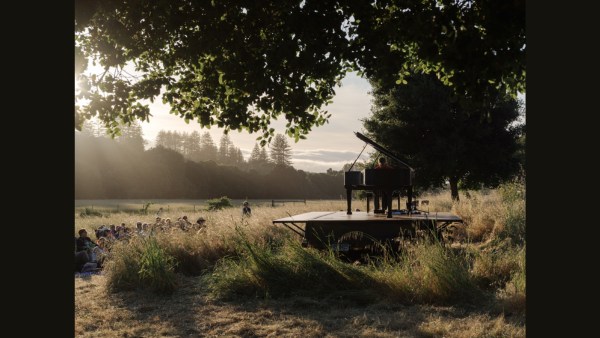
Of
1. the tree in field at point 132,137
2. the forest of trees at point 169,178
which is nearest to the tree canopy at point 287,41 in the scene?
the forest of trees at point 169,178

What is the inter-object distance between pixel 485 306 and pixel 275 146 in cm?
9214

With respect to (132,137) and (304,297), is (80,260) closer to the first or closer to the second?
(304,297)

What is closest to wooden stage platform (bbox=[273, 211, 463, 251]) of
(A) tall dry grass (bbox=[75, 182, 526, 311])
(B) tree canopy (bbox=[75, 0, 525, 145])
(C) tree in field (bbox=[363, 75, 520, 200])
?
(A) tall dry grass (bbox=[75, 182, 526, 311])

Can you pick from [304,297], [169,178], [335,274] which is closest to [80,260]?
[304,297]

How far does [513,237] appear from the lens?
1136cm

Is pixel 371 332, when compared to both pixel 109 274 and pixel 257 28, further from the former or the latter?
pixel 109 274

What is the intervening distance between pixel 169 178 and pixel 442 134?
43.7 meters

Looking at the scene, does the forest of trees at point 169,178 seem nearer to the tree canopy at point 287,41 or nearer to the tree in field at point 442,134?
the tree in field at point 442,134

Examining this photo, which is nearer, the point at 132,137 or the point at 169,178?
the point at 169,178

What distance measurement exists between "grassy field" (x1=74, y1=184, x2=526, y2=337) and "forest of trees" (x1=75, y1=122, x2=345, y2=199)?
5027 centimetres

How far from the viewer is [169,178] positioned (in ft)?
200

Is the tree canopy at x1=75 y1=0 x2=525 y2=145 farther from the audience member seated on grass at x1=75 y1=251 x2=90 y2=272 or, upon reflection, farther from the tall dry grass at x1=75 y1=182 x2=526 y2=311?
the audience member seated on grass at x1=75 y1=251 x2=90 y2=272
